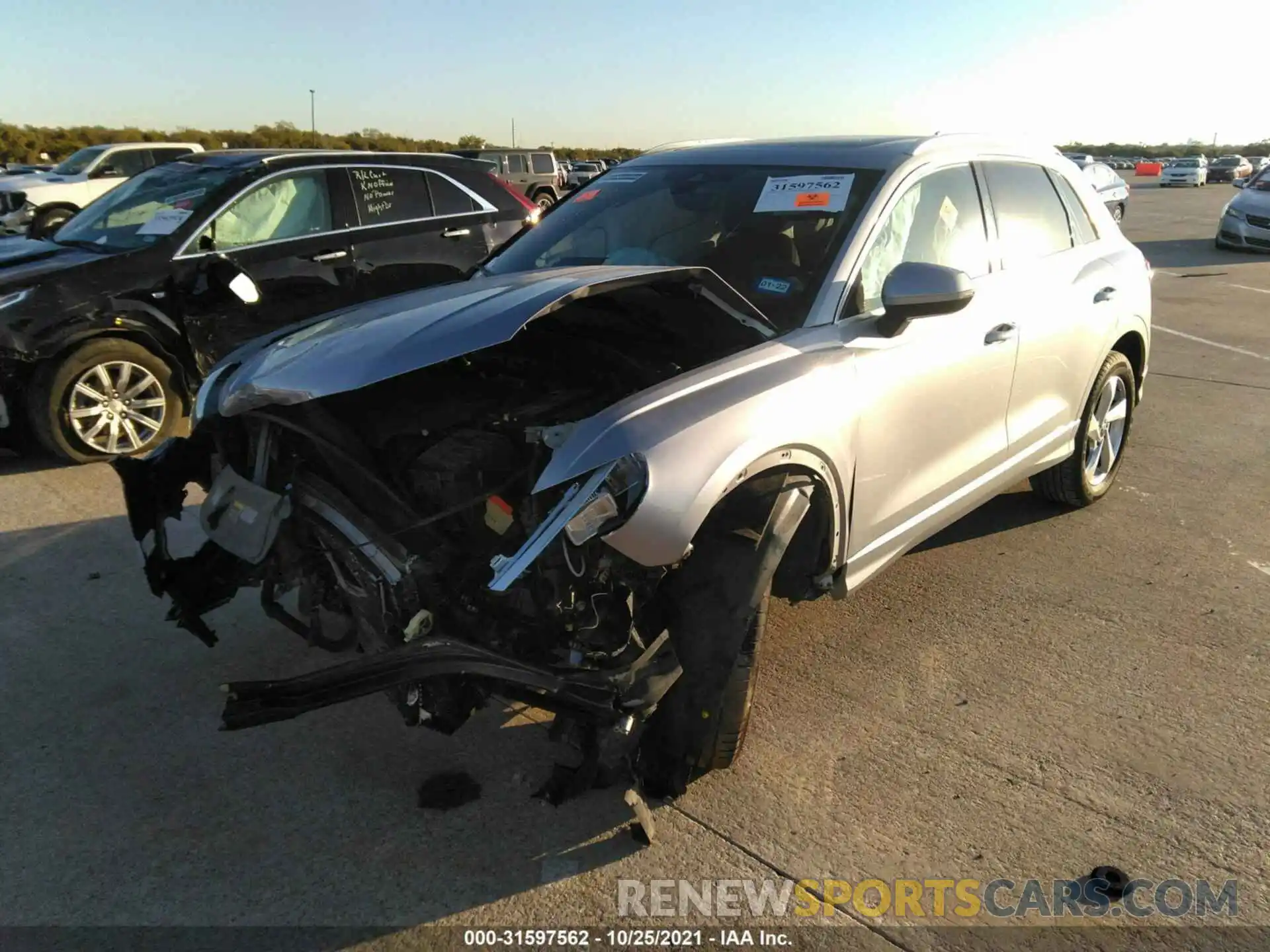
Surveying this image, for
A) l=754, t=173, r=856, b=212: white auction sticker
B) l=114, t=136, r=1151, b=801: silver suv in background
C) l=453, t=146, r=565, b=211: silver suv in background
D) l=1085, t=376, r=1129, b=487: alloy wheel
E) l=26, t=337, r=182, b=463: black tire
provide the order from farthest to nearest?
l=453, t=146, r=565, b=211: silver suv in background → l=26, t=337, r=182, b=463: black tire → l=1085, t=376, r=1129, b=487: alloy wheel → l=754, t=173, r=856, b=212: white auction sticker → l=114, t=136, r=1151, b=801: silver suv in background

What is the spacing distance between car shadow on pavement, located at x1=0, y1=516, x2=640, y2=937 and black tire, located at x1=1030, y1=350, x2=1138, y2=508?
3211 millimetres

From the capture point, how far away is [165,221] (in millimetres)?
6094

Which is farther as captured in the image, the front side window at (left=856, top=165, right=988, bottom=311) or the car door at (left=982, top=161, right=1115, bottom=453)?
the car door at (left=982, top=161, right=1115, bottom=453)

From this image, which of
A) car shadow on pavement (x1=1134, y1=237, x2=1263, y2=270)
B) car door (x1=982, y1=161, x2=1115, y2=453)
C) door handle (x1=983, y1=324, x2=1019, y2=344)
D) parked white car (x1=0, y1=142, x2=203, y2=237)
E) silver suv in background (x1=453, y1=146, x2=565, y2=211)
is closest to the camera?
door handle (x1=983, y1=324, x2=1019, y2=344)

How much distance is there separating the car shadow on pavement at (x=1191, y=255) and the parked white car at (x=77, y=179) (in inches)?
712

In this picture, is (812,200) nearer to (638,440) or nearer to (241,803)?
(638,440)

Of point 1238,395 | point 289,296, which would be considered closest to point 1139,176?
point 1238,395

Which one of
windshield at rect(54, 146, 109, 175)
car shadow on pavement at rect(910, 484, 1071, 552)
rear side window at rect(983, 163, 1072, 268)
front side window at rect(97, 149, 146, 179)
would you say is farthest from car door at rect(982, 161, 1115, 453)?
windshield at rect(54, 146, 109, 175)

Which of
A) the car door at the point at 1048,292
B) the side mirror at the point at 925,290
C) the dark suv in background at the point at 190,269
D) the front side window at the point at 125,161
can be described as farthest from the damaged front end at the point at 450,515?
the front side window at the point at 125,161

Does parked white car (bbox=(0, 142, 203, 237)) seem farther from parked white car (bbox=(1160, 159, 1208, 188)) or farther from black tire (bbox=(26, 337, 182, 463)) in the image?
parked white car (bbox=(1160, 159, 1208, 188))

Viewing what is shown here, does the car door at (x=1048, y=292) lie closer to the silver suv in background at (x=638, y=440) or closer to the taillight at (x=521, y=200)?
the silver suv in background at (x=638, y=440)

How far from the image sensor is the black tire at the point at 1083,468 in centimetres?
479

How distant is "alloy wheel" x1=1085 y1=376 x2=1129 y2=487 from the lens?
4922 millimetres

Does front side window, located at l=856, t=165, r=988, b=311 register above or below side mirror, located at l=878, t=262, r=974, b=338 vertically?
above
